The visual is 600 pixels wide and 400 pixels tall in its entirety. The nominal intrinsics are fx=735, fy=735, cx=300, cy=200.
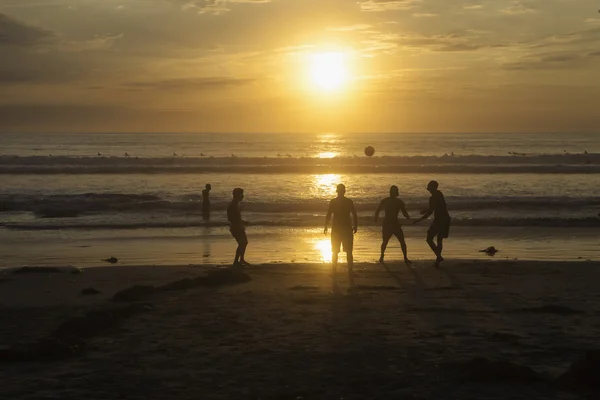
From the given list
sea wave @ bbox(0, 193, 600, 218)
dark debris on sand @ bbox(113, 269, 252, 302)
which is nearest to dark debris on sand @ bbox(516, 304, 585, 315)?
dark debris on sand @ bbox(113, 269, 252, 302)

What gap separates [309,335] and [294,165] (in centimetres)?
5576

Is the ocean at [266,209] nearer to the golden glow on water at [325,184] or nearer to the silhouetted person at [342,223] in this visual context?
the golden glow on water at [325,184]

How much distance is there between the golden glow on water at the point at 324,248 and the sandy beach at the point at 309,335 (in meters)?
3.55

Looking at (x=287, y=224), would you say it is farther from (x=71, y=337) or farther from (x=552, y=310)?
(x=71, y=337)

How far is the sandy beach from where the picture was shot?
6426mm

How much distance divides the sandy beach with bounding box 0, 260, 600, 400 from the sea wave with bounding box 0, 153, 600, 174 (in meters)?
44.4

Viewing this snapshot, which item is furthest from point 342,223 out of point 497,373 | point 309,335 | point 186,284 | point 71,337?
point 497,373

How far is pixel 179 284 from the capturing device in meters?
11.8

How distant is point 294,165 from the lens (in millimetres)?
63906

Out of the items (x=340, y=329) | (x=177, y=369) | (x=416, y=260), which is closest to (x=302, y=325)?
(x=340, y=329)

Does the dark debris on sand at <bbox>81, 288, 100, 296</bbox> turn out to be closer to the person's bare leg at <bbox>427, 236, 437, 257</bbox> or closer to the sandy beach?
the sandy beach

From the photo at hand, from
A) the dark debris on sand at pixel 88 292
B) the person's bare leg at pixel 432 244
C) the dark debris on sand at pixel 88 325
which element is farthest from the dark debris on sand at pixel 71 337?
the person's bare leg at pixel 432 244

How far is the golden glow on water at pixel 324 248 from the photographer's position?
16906 mm

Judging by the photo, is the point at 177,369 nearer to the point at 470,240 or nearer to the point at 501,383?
the point at 501,383
